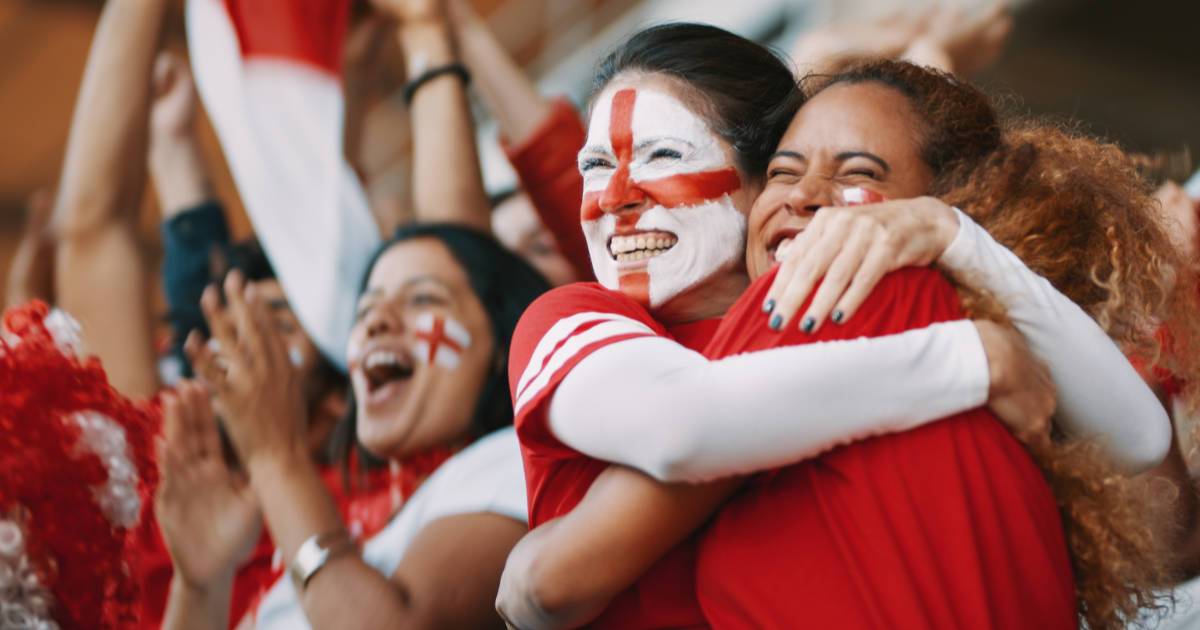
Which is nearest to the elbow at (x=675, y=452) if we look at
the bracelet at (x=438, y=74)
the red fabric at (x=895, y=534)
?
the red fabric at (x=895, y=534)

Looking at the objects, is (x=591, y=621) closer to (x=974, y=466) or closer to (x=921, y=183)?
(x=974, y=466)

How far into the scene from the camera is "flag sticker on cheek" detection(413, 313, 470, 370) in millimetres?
2645

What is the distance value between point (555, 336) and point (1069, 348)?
20.3 inches

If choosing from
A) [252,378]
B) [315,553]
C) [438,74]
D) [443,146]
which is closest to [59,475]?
[315,553]

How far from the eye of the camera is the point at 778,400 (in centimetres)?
141

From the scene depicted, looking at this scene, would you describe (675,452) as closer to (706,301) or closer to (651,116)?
(706,301)

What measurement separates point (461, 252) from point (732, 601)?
1403 millimetres

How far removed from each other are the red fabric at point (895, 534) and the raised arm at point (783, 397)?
0.12ft

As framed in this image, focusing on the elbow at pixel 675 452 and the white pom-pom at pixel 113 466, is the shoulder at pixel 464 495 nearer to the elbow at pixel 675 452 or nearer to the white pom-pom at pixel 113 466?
the white pom-pom at pixel 113 466

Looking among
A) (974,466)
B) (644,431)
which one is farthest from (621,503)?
(974,466)

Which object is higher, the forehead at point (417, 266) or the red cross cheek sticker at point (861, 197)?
the forehead at point (417, 266)

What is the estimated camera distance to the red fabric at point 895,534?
1.40m

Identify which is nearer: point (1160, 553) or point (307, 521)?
point (1160, 553)

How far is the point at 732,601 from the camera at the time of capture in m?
1.46
